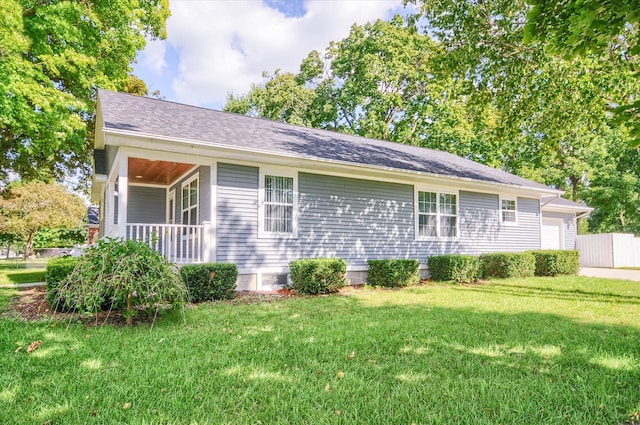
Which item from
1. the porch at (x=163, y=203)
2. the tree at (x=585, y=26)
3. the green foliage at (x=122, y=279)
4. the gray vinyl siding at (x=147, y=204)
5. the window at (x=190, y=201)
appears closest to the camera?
the tree at (x=585, y=26)

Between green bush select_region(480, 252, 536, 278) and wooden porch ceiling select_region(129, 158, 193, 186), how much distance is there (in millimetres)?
9314

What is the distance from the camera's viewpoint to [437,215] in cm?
1201

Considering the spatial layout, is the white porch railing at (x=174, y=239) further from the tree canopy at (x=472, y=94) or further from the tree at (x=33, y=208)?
the tree at (x=33, y=208)

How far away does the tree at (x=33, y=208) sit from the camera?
66.2ft

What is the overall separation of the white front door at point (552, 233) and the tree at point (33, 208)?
25.3 meters

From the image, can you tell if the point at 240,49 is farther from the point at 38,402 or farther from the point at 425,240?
the point at 38,402

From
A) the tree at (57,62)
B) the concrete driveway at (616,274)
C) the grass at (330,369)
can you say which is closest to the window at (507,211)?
the concrete driveway at (616,274)

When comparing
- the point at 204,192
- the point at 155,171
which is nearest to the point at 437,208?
the point at 204,192

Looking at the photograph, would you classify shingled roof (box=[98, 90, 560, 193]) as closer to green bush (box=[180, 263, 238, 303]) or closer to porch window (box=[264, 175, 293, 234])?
porch window (box=[264, 175, 293, 234])

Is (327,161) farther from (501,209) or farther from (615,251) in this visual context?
(615,251)

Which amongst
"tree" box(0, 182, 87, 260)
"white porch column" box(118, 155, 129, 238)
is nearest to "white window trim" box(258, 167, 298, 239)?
"white porch column" box(118, 155, 129, 238)

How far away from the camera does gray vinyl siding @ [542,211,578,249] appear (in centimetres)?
1884

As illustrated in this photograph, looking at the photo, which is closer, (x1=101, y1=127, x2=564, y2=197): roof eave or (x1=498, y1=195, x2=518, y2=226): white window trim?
(x1=101, y1=127, x2=564, y2=197): roof eave

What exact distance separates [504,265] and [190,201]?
962 cm
